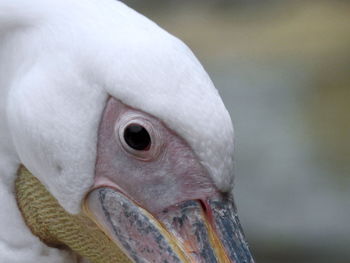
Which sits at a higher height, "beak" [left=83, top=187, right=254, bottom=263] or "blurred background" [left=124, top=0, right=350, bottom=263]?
"blurred background" [left=124, top=0, right=350, bottom=263]

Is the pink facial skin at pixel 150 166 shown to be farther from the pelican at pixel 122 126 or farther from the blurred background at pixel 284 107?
the blurred background at pixel 284 107

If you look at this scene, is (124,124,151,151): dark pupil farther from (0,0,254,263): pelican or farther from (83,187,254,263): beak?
(83,187,254,263): beak

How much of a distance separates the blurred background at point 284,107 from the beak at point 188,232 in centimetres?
410

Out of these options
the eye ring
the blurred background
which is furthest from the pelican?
the blurred background

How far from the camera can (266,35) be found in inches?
377

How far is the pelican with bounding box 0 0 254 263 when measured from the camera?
8.84ft

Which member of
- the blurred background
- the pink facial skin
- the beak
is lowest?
the beak

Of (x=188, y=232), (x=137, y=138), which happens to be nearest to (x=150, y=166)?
(x=137, y=138)

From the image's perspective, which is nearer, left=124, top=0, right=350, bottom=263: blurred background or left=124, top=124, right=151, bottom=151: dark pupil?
left=124, top=124, right=151, bottom=151: dark pupil

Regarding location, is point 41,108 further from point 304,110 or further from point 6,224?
point 304,110

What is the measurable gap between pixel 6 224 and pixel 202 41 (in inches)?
252

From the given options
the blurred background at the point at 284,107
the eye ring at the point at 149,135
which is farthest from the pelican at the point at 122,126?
the blurred background at the point at 284,107

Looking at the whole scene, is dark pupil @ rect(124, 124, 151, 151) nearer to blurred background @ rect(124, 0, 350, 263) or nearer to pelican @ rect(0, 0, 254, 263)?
pelican @ rect(0, 0, 254, 263)

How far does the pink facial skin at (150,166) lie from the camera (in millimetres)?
2758
